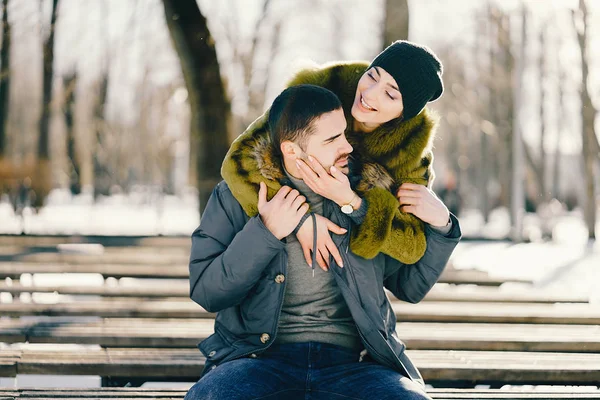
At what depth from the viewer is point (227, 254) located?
8.76ft

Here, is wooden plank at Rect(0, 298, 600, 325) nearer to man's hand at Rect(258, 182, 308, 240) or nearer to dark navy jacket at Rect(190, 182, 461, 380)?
dark navy jacket at Rect(190, 182, 461, 380)

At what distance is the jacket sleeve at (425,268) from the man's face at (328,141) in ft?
1.42

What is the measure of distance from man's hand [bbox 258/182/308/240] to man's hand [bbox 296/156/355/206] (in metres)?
0.07

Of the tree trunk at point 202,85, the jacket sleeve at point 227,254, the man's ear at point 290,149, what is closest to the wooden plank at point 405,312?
the jacket sleeve at point 227,254

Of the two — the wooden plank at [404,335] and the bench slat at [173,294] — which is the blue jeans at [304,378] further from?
the bench slat at [173,294]

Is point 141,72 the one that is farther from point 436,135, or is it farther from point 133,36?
point 436,135

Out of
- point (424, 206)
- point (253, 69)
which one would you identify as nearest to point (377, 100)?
point (424, 206)

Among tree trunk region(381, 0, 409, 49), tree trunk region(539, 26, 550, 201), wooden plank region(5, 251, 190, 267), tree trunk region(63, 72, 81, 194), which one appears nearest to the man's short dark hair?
wooden plank region(5, 251, 190, 267)

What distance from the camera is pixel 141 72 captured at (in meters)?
28.5

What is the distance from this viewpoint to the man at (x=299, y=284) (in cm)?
261

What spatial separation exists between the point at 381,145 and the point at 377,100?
17 cm

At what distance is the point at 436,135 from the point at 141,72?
26507 millimetres

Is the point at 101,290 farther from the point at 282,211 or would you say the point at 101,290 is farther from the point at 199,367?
the point at 282,211

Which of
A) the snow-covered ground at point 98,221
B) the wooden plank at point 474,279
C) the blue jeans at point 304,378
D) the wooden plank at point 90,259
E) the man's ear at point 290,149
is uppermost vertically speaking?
the man's ear at point 290,149
